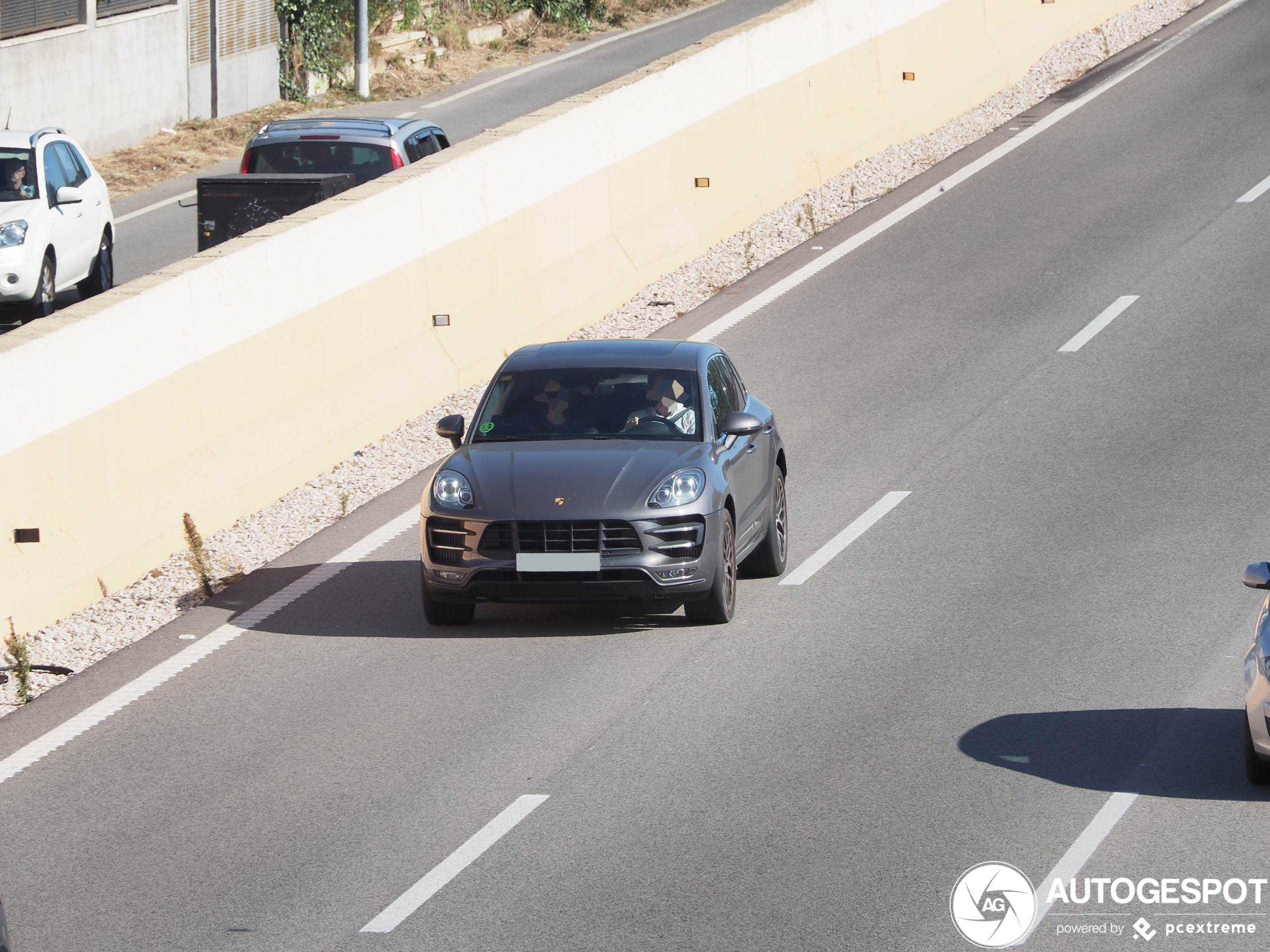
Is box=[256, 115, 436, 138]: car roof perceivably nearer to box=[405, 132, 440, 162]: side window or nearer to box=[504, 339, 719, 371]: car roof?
box=[405, 132, 440, 162]: side window

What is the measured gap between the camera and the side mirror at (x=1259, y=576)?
8.57 meters

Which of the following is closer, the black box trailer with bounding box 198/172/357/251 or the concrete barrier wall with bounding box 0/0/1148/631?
the concrete barrier wall with bounding box 0/0/1148/631

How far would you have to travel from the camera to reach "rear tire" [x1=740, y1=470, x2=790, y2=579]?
12406 mm

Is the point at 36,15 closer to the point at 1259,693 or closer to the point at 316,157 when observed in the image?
the point at 316,157

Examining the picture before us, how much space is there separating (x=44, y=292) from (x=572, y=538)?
990 cm

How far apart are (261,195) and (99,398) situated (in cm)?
712

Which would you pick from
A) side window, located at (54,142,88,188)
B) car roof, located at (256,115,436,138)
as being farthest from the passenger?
car roof, located at (256,115,436,138)

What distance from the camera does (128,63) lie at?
31.9 meters

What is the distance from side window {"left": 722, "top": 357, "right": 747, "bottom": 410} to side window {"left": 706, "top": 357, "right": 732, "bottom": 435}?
66 mm

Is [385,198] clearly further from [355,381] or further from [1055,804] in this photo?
[1055,804]

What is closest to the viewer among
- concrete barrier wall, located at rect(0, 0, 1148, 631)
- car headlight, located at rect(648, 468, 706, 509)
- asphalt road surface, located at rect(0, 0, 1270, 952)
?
asphalt road surface, located at rect(0, 0, 1270, 952)

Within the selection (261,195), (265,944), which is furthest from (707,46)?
(265,944)

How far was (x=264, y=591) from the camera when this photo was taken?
12344mm

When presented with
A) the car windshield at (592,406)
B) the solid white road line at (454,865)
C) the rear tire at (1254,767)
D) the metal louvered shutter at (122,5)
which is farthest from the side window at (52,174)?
the rear tire at (1254,767)
